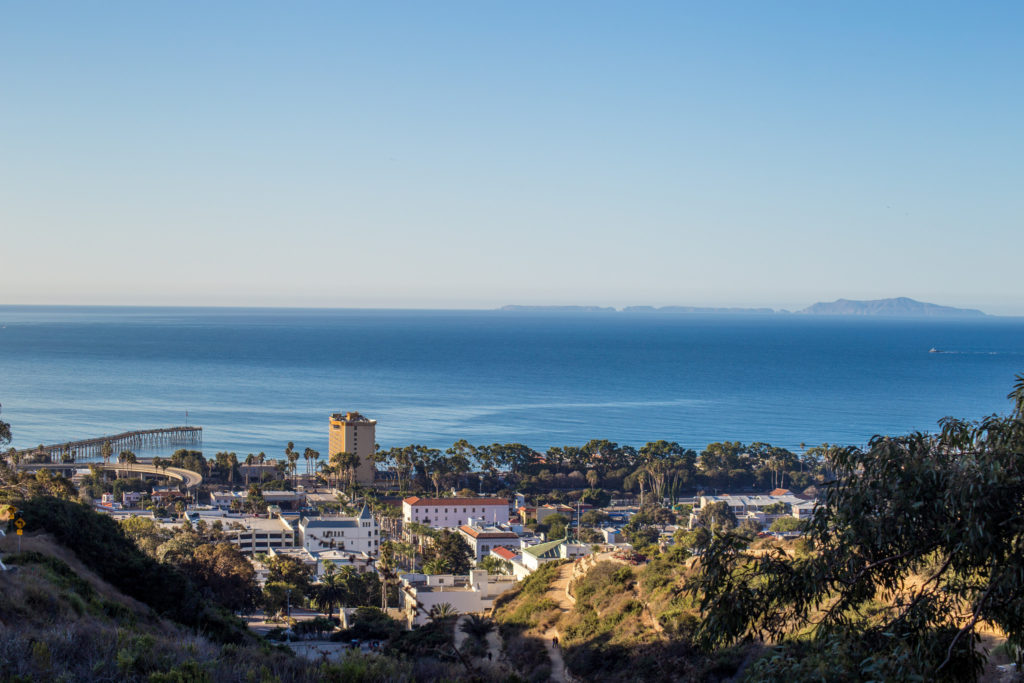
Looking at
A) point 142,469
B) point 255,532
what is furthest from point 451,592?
point 142,469

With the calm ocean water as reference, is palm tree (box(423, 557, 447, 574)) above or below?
below

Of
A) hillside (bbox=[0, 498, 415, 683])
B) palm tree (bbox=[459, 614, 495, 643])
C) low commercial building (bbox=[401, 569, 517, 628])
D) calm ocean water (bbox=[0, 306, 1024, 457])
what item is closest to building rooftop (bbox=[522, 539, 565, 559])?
low commercial building (bbox=[401, 569, 517, 628])

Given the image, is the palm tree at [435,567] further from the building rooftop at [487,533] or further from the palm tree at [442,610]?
the palm tree at [442,610]

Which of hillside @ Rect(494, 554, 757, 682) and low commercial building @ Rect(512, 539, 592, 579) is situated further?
low commercial building @ Rect(512, 539, 592, 579)

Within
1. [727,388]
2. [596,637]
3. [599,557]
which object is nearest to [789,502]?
[599,557]

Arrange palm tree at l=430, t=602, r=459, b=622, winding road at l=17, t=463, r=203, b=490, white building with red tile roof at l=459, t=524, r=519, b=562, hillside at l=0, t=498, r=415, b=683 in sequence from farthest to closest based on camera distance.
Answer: winding road at l=17, t=463, r=203, b=490
white building with red tile roof at l=459, t=524, r=519, b=562
palm tree at l=430, t=602, r=459, b=622
hillside at l=0, t=498, r=415, b=683

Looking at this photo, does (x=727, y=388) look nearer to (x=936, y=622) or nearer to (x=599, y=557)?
(x=599, y=557)

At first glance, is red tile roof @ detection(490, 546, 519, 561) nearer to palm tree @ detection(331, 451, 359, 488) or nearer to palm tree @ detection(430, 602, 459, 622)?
palm tree @ detection(430, 602, 459, 622)
